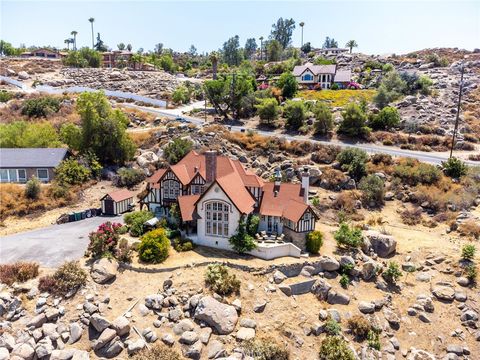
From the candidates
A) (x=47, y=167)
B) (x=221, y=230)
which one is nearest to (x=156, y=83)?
(x=47, y=167)

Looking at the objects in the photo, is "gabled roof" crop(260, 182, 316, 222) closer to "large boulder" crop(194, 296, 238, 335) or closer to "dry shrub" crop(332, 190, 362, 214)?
"large boulder" crop(194, 296, 238, 335)

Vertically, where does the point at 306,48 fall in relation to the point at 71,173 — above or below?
above

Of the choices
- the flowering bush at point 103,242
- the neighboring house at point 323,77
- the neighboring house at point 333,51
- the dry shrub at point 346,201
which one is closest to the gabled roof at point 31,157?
the flowering bush at point 103,242

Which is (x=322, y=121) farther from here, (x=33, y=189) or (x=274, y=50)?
(x=274, y=50)

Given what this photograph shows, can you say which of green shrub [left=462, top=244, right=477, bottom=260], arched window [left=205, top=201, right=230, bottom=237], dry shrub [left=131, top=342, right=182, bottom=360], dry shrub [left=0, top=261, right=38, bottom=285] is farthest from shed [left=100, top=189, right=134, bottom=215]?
green shrub [left=462, top=244, right=477, bottom=260]

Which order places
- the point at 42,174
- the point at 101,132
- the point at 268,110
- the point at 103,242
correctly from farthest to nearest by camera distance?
the point at 268,110 → the point at 101,132 → the point at 42,174 → the point at 103,242

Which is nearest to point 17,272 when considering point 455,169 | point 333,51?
point 455,169
